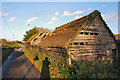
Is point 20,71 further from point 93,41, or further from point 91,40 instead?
point 93,41

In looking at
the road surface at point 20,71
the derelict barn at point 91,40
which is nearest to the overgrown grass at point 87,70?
the derelict barn at point 91,40

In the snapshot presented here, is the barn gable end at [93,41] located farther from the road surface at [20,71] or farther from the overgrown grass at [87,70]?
the road surface at [20,71]

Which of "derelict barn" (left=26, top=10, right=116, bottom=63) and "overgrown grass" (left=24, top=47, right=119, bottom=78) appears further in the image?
"derelict barn" (left=26, top=10, right=116, bottom=63)

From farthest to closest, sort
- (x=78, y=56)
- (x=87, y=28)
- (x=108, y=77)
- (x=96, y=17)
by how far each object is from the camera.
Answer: (x=96, y=17)
(x=87, y=28)
(x=78, y=56)
(x=108, y=77)

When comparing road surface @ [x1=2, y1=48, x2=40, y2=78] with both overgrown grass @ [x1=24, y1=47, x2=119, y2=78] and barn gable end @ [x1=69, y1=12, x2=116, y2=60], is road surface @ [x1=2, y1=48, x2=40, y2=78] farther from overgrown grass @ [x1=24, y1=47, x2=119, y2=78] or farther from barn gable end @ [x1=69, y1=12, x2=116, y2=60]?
barn gable end @ [x1=69, y1=12, x2=116, y2=60]

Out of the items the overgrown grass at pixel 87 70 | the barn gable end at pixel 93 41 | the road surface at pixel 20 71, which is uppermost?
the barn gable end at pixel 93 41

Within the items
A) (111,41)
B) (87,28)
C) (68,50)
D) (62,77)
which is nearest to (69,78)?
(62,77)

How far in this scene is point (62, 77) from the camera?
5.82 m

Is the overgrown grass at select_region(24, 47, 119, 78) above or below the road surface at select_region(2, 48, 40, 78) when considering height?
above

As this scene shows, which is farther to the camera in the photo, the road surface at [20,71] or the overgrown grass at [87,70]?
the road surface at [20,71]

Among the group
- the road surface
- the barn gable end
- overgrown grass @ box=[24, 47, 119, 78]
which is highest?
the barn gable end

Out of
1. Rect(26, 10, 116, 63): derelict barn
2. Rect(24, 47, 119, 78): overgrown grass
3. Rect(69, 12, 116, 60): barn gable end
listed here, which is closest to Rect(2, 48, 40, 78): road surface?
Rect(24, 47, 119, 78): overgrown grass

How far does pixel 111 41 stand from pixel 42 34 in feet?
54.7

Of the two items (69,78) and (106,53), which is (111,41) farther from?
(69,78)
